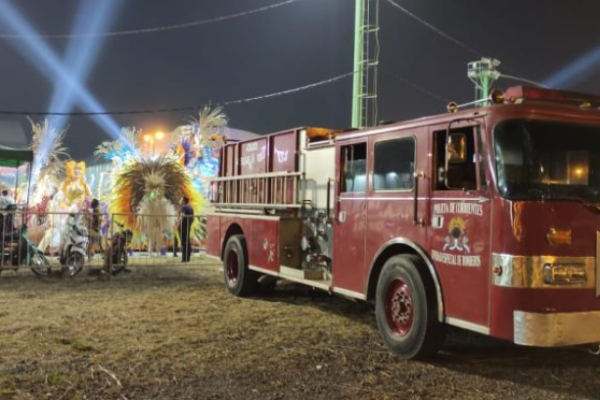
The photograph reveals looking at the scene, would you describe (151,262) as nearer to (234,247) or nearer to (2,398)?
(234,247)

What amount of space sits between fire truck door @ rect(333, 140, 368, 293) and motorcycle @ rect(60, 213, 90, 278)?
6.85 meters

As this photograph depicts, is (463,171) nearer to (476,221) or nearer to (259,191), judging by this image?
(476,221)

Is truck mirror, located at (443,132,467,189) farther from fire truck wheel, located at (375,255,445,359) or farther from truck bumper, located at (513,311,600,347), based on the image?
truck bumper, located at (513,311,600,347)

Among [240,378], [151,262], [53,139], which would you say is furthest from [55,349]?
[53,139]

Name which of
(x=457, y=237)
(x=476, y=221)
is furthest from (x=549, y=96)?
(x=457, y=237)

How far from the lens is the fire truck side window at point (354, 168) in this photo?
7117 millimetres

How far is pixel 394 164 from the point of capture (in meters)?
6.62

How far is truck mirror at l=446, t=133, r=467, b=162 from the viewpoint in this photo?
18.1ft

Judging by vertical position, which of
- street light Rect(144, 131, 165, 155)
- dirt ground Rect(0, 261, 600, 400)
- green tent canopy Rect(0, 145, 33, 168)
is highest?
street light Rect(144, 131, 165, 155)

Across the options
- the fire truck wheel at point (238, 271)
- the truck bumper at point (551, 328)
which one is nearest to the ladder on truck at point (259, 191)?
the fire truck wheel at point (238, 271)

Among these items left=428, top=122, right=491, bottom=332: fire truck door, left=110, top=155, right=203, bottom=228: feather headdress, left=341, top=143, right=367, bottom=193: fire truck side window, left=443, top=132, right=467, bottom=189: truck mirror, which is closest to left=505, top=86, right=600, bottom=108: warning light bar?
left=428, top=122, right=491, bottom=332: fire truck door

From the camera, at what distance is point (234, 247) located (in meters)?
10.4

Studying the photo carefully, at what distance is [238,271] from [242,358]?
4064mm

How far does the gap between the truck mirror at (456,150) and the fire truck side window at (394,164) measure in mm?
750
